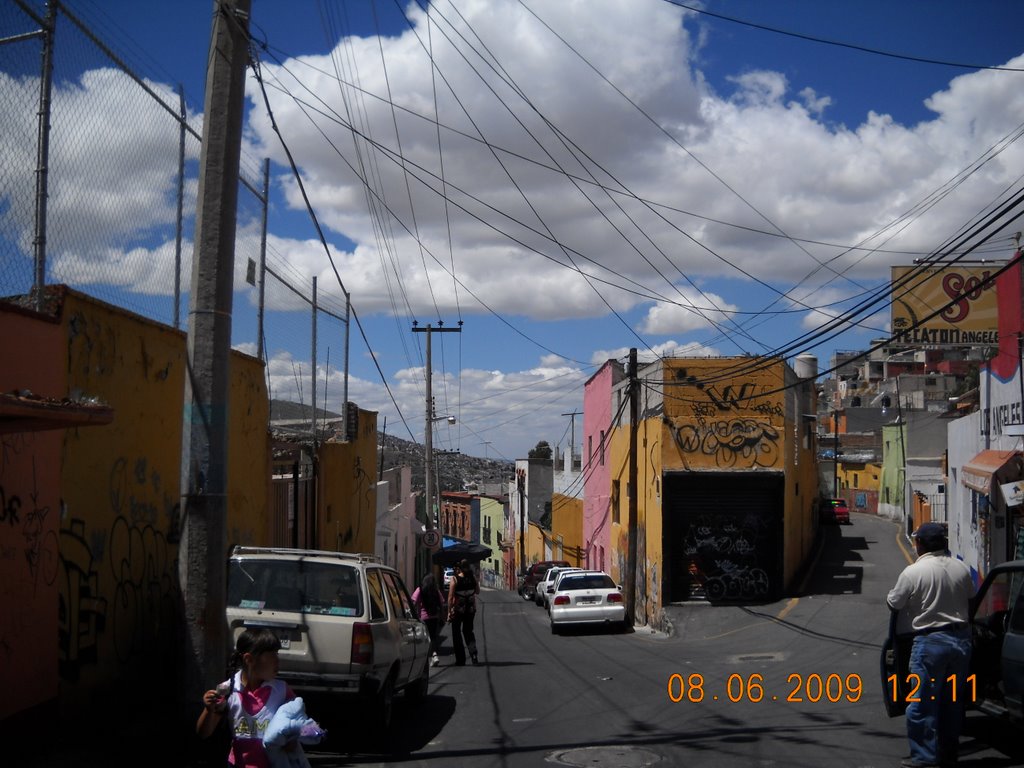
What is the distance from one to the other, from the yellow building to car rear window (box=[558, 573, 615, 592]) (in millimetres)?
2110

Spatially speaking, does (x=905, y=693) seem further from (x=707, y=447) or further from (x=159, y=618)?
(x=707, y=447)

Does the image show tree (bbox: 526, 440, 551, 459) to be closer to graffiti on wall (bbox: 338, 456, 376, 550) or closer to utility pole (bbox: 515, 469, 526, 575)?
utility pole (bbox: 515, 469, 526, 575)

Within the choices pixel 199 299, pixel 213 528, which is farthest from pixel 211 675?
pixel 199 299

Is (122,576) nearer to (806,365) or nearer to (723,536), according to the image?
(723,536)

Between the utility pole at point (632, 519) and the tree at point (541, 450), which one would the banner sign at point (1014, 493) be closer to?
the utility pole at point (632, 519)

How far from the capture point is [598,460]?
39438 mm

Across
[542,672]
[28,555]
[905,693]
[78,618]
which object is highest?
[28,555]

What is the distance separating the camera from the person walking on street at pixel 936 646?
711 cm

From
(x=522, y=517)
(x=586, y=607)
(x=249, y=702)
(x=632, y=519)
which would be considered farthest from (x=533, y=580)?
(x=249, y=702)

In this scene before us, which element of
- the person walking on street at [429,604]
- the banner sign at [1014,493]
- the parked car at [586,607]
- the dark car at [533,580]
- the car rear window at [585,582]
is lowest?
the dark car at [533,580]

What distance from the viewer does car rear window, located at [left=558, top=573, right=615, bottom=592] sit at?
23.4 m

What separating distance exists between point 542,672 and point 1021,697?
797cm

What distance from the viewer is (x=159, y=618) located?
957 centimetres

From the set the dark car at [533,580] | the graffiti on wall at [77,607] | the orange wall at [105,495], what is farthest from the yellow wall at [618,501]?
the graffiti on wall at [77,607]
